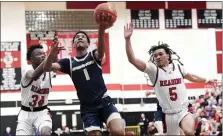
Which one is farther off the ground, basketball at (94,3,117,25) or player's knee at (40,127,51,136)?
basketball at (94,3,117,25)

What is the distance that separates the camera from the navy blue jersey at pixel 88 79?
657 cm

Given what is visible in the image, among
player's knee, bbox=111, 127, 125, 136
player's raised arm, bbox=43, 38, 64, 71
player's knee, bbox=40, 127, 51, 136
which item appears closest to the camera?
player's raised arm, bbox=43, 38, 64, 71

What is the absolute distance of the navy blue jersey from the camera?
657 centimetres

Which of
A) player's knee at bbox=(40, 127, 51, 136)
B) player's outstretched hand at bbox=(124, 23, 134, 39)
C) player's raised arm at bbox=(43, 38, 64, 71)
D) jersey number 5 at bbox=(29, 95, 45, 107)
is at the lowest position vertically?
player's knee at bbox=(40, 127, 51, 136)

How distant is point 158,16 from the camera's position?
1959cm

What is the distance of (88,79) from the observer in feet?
21.6

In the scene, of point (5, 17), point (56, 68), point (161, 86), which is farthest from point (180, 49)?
point (56, 68)

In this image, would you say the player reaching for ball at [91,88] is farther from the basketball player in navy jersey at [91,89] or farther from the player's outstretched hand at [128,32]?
the player's outstretched hand at [128,32]

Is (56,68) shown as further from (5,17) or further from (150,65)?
(5,17)

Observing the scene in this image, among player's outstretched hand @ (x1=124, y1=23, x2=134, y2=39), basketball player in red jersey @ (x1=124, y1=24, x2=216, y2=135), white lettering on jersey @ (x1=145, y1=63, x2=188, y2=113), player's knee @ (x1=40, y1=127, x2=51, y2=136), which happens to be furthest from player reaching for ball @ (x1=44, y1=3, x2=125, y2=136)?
white lettering on jersey @ (x1=145, y1=63, x2=188, y2=113)

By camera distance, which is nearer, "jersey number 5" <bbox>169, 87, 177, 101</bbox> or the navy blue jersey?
the navy blue jersey

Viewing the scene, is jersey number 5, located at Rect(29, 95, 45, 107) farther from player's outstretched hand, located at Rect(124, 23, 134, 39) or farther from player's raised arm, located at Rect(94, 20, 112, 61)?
player's outstretched hand, located at Rect(124, 23, 134, 39)

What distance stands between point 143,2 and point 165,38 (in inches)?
75.1

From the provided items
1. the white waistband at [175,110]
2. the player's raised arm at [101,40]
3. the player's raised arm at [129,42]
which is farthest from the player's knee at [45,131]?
the white waistband at [175,110]
